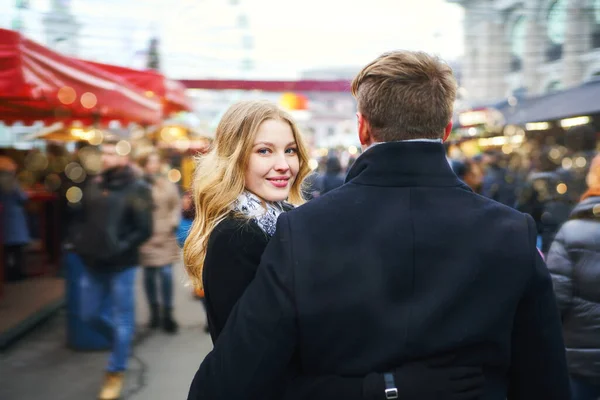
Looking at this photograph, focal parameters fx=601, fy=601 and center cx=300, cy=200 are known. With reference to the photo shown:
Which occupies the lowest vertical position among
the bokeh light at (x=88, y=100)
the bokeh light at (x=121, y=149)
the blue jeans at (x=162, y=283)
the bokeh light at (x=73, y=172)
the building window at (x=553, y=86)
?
the blue jeans at (x=162, y=283)

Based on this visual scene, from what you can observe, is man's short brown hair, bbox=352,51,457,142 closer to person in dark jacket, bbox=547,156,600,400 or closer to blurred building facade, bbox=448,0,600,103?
person in dark jacket, bbox=547,156,600,400

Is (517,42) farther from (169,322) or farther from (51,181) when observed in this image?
(169,322)

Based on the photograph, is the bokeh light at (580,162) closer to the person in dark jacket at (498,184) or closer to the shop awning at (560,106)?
the person in dark jacket at (498,184)

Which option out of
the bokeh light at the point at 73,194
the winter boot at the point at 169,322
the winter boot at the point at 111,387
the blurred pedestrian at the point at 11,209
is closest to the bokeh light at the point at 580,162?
the winter boot at the point at 169,322

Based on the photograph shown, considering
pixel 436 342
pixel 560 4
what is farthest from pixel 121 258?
pixel 560 4

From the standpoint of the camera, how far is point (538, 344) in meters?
1.51

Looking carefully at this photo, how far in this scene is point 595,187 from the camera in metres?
3.08

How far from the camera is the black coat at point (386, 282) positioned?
138 centimetres

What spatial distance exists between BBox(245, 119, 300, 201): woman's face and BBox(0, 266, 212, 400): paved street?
115 inches

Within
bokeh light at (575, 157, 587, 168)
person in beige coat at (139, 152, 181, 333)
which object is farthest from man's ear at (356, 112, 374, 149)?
bokeh light at (575, 157, 587, 168)

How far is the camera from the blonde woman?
1.67 meters

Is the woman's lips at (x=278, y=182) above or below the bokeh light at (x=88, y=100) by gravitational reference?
below

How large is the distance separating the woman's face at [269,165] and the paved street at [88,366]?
2.93 metres

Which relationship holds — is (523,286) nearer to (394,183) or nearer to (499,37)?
(394,183)
